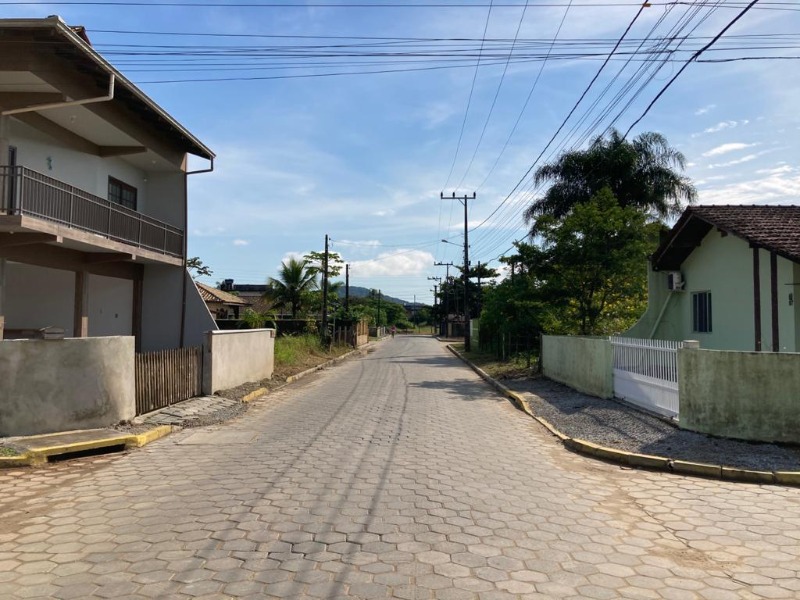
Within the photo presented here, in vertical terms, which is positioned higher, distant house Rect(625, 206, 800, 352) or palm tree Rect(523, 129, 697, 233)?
palm tree Rect(523, 129, 697, 233)

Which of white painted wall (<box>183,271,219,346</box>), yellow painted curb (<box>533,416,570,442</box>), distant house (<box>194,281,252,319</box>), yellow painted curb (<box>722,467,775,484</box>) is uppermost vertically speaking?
distant house (<box>194,281,252,319</box>)

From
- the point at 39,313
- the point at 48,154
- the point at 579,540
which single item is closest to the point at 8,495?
the point at 579,540

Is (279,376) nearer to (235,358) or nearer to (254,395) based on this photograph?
(235,358)

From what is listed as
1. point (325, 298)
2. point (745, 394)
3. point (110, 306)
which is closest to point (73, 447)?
point (745, 394)

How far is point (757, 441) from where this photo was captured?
27.3 feet

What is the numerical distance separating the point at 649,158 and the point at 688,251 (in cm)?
1627

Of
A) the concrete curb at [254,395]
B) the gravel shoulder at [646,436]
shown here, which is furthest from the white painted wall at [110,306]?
the gravel shoulder at [646,436]

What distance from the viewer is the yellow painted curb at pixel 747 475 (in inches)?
274

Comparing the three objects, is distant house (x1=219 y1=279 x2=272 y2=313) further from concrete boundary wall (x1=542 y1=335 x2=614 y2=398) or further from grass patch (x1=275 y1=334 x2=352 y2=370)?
concrete boundary wall (x1=542 y1=335 x2=614 y2=398)

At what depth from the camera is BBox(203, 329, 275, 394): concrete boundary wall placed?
13802 mm

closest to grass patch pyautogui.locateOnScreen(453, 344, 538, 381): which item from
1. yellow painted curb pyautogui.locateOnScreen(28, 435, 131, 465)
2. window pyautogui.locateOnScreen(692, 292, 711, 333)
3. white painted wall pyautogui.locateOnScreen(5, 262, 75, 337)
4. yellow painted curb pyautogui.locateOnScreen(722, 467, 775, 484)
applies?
window pyautogui.locateOnScreen(692, 292, 711, 333)

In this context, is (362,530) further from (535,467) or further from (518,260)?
(518,260)

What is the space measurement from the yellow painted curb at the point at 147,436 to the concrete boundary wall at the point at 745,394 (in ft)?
27.7

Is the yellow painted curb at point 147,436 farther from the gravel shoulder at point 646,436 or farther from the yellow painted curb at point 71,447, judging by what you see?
the gravel shoulder at point 646,436
